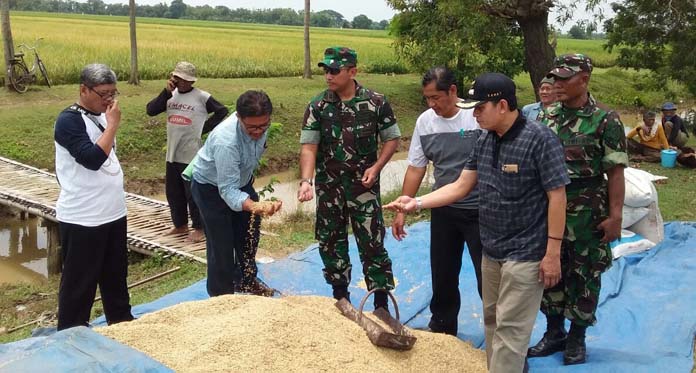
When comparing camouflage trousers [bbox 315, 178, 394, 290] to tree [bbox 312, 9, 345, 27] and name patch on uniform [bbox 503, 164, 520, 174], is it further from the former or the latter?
tree [bbox 312, 9, 345, 27]

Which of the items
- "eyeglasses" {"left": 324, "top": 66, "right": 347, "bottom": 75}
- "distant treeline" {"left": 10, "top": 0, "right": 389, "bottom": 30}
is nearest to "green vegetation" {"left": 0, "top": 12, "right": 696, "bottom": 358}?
"eyeglasses" {"left": 324, "top": 66, "right": 347, "bottom": 75}

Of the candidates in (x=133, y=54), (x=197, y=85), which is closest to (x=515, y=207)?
(x=133, y=54)

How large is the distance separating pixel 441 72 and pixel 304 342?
4.97 ft

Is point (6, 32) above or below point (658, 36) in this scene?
below

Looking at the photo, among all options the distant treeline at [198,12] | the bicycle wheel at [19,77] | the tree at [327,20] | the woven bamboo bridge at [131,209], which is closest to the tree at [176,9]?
the distant treeline at [198,12]

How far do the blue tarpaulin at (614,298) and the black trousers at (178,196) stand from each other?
121cm

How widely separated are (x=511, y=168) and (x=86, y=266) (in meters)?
2.23

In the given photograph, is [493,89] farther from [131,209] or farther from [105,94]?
[131,209]

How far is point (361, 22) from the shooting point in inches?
3440

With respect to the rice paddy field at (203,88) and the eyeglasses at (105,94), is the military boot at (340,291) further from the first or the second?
the rice paddy field at (203,88)

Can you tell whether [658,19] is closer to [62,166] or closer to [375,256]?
[375,256]

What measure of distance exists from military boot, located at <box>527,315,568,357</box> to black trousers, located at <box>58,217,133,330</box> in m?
2.29

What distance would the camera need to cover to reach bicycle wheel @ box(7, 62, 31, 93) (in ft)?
38.6

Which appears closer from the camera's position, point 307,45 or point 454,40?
point 454,40
